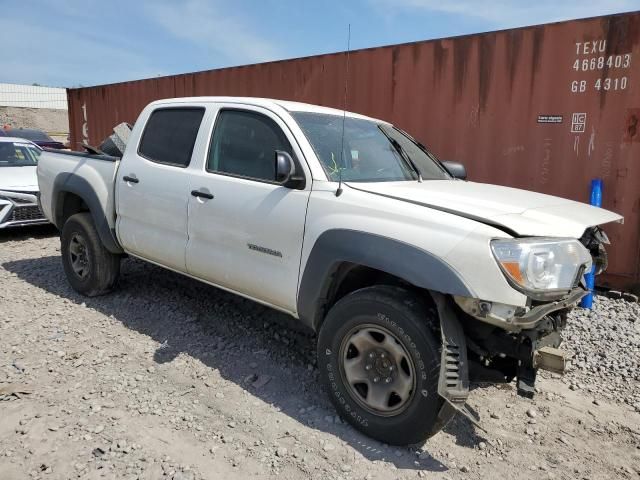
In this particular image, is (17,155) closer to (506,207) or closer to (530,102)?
(530,102)

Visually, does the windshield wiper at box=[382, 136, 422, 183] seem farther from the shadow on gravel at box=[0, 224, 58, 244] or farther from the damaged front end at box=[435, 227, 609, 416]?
the shadow on gravel at box=[0, 224, 58, 244]

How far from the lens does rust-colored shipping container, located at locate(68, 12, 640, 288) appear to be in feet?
16.3

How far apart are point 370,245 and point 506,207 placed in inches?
29.3

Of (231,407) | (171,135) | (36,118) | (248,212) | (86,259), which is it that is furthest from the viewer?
(36,118)

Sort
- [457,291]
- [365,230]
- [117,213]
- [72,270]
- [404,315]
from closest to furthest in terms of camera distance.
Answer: [457,291], [404,315], [365,230], [117,213], [72,270]

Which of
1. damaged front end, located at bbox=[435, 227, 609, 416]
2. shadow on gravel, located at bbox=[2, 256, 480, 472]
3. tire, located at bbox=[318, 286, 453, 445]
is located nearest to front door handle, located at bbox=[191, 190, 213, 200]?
shadow on gravel, located at bbox=[2, 256, 480, 472]

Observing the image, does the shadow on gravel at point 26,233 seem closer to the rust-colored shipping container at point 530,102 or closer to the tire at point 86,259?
the tire at point 86,259

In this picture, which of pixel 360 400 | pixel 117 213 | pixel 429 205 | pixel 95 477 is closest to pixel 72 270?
pixel 117 213

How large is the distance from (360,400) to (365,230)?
3.02ft

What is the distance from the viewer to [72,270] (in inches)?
187

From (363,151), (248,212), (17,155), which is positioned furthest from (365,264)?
(17,155)

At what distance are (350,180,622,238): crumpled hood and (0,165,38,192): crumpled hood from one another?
608 cm

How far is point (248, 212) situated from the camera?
123 inches

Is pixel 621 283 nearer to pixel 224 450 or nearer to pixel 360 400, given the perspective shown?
pixel 360 400
